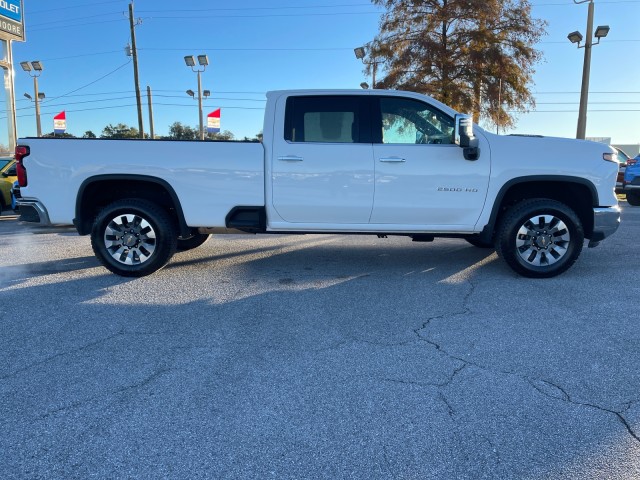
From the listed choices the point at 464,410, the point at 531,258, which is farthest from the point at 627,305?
the point at 464,410

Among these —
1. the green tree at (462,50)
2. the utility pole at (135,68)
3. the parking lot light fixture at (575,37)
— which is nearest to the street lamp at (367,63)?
the green tree at (462,50)

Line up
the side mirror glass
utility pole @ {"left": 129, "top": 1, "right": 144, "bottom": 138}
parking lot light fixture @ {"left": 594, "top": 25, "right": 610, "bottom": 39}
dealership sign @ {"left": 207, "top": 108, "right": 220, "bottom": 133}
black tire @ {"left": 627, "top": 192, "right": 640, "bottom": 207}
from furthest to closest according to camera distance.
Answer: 1. utility pole @ {"left": 129, "top": 1, "right": 144, "bottom": 138}
2. dealership sign @ {"left": 207, "top": 108, "right": 220, "bottom": 133}
3. parking lot light fixture @ {"left": 594, "top": 25, "right": 610, "bottom": 39}
4. black tire @ {"left": 627, "top": 192, "right": 640, "bottom": 207}
5. the side mirror glass

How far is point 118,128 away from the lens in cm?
5822

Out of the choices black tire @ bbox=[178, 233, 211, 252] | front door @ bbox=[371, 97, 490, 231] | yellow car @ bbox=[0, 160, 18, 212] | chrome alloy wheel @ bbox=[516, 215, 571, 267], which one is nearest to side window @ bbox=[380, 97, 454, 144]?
front door @ bbox=[371, 97, 490, 231]

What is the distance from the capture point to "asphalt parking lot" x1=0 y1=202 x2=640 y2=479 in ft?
7.65

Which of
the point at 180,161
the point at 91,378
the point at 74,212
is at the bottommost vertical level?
the point at 91,378

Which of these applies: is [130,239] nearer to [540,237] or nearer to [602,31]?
[540,237]

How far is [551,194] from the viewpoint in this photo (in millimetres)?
5645

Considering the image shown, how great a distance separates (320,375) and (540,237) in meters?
3.49

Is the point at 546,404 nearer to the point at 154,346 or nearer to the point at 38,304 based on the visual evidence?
the point at 154,346

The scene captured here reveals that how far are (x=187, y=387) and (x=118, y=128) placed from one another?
61.9 meters

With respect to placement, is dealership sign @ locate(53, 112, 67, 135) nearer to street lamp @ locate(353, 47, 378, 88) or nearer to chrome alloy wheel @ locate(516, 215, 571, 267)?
street lamp @ locate(353, 47, 378, 88)

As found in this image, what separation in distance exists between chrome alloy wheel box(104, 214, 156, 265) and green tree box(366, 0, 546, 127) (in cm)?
1376

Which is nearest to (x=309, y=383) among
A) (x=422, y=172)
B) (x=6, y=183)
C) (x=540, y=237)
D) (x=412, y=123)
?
(x=422, y=172)
